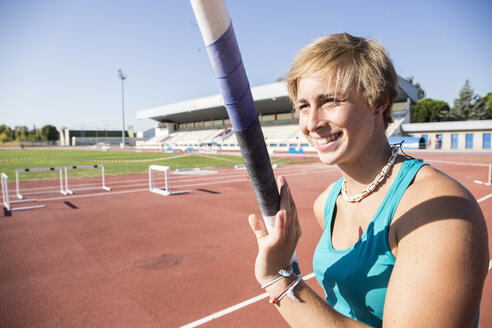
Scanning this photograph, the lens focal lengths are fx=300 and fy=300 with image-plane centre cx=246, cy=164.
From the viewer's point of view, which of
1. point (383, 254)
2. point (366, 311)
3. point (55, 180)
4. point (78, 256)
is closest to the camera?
point (383, 254)

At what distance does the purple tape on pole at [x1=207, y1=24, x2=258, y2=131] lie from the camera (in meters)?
0.78

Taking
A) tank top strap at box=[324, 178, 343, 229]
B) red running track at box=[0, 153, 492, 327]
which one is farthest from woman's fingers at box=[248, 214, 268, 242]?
red running track at box=[0, 153, 492, 327]

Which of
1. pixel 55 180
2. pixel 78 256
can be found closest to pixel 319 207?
pixel 78 256

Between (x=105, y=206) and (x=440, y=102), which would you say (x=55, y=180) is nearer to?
(x=105, y=206)

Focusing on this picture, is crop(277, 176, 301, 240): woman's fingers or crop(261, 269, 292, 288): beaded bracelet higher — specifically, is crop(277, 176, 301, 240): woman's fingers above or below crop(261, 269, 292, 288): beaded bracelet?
above

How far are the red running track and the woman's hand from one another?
286 cm

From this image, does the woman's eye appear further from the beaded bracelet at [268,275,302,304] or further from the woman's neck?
the beaded bracelet at [268,275,302,304]

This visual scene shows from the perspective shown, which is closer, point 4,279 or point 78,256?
point 4,279

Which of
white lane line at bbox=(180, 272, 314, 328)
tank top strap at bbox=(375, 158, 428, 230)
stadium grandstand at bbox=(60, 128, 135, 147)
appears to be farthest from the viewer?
stadium grandstand at bbox=(60, 128, 135, 147)

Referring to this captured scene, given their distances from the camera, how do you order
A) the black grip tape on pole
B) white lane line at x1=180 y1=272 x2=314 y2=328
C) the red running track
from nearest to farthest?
the black grip tape on pole
white lane line at x1=180 y1=272 x2=314 y2=328
the red running track

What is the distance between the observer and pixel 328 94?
1.28 metres

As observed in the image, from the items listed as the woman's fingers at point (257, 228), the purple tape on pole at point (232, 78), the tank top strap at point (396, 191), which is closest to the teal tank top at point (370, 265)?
the tank top strap at point (396, 191)

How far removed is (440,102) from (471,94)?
217 inches

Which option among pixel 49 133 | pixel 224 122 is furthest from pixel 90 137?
pixel 224 122
